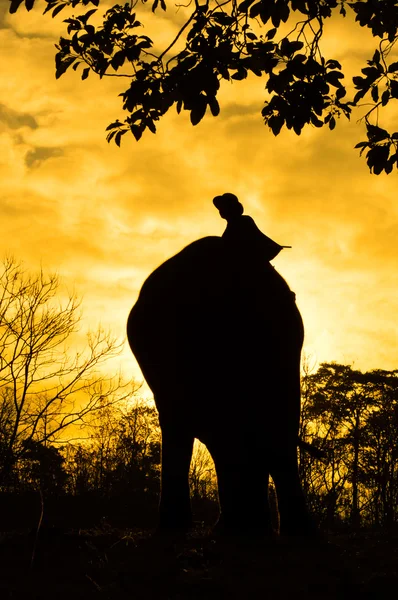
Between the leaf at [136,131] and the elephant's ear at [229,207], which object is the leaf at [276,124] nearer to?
the leaf at [136,131]

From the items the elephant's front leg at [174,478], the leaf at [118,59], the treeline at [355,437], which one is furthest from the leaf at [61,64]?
the treeline at [355,437]

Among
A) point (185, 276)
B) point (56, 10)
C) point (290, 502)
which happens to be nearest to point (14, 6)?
point (56, 10)

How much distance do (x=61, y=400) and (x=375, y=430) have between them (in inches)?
597

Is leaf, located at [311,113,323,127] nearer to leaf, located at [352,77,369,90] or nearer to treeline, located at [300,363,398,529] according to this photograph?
leaf, located at [352,77,369,90]

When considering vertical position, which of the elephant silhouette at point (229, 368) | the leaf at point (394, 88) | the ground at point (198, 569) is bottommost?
the ground at point (198, 569)

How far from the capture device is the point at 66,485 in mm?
27812

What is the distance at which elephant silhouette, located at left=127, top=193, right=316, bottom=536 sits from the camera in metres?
5.66

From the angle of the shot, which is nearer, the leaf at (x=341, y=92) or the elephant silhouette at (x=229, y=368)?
the leaf at (x=341, y=92)

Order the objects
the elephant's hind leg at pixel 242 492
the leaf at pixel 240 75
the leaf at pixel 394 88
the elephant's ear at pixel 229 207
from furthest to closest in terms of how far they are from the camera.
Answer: the elephant's ear at pixel 229 207
the elephant's hind leg at pixel 242 492
the leaf at pixel 240 75
the leaf at pixel 394 88

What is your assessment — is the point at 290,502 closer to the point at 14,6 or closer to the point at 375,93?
the point at 375,93

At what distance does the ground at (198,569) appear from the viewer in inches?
161

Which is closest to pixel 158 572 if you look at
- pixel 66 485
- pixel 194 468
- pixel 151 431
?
pixel 66 485

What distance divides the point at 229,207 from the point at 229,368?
178cm

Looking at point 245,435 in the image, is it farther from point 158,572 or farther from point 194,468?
point 194,468
